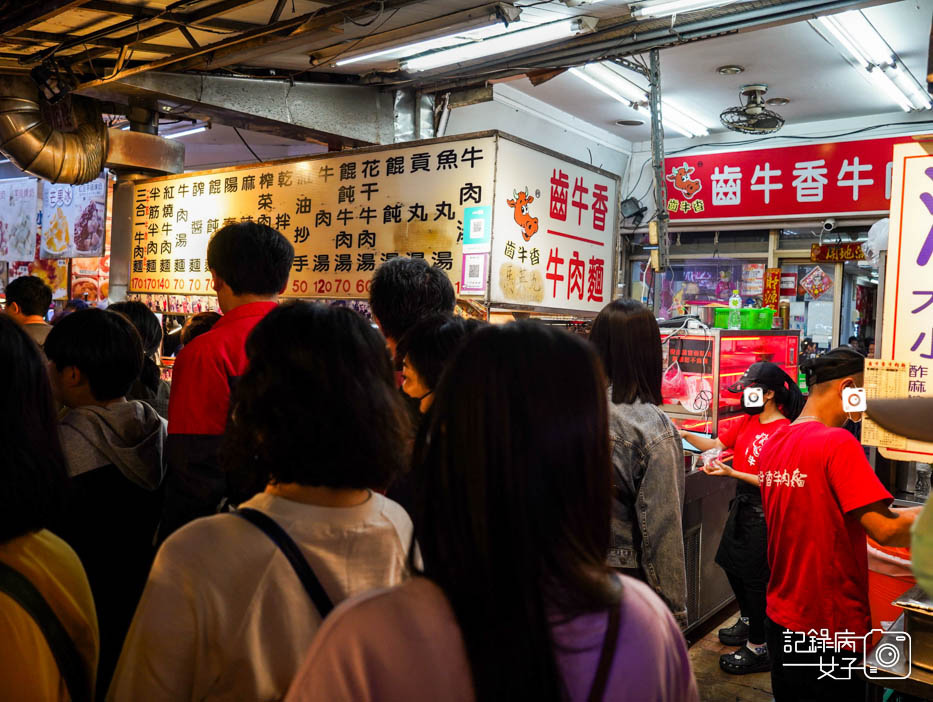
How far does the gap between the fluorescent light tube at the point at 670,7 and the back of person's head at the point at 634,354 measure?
2481mm

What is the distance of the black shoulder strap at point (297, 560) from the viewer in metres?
1.22

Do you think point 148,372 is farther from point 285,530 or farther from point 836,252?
point 836,252

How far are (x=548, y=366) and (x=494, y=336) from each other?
0.08 m

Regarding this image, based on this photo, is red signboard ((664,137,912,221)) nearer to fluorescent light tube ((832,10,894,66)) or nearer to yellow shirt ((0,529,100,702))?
fluorescent light tube ((832,10,894,66))

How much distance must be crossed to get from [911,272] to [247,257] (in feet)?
7.53

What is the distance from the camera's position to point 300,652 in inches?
48.3

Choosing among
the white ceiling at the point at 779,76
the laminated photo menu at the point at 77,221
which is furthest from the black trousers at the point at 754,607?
the laminated photo menu at the point at 77,221

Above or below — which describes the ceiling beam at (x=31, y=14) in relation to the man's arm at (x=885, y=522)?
above

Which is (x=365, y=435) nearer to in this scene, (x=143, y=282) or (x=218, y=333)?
(x=218, y=333)

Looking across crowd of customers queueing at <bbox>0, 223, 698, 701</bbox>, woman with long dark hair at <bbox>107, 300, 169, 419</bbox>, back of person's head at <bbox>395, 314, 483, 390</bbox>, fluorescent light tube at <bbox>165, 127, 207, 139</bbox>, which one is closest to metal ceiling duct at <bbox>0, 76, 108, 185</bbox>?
woman with long dark hair at <bbox>107, 300, 169, 419</bbox>

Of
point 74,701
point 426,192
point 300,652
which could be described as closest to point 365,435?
point 300,652

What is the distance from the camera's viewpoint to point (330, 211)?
5020mm

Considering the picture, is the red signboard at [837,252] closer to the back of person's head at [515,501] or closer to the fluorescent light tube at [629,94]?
the fluorescent light tube at [629,94]

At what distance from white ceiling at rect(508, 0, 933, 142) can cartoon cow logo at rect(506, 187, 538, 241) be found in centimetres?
262
